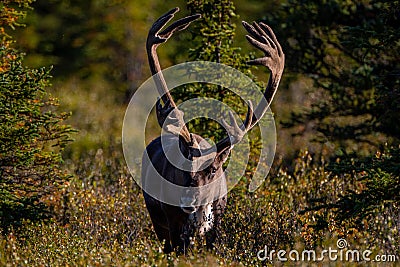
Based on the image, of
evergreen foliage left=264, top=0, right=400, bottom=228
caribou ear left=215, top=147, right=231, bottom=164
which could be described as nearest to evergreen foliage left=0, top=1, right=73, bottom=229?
caribou ear left=215, top=147, right=231, bottom=164

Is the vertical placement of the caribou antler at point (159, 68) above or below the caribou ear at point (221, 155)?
above

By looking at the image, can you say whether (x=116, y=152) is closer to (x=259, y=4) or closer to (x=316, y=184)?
(x=316, y=184)

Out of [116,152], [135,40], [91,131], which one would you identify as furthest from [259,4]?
[116,152]

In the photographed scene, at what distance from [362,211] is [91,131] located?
525 inches

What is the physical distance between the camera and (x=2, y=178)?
9.74 m

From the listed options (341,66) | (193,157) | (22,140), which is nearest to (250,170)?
(193,157)
